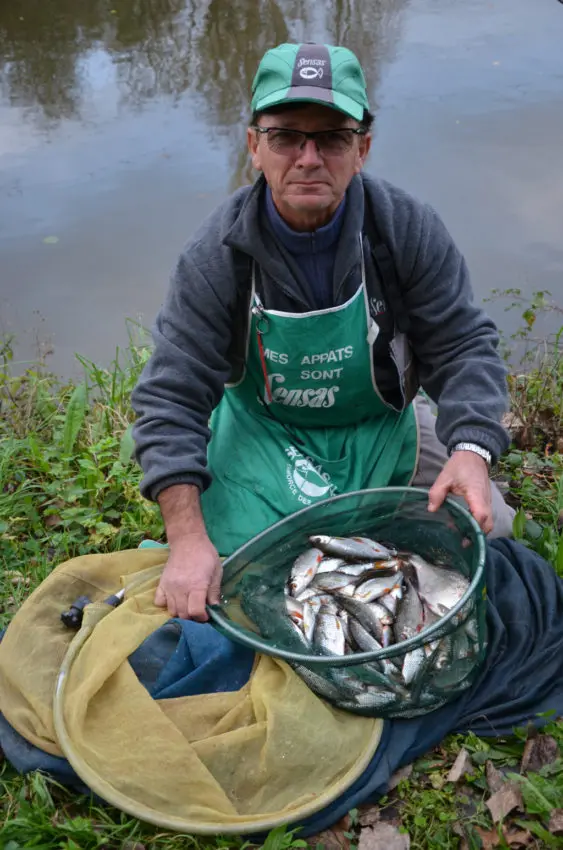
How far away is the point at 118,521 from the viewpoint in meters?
3.60

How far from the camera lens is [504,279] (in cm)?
537

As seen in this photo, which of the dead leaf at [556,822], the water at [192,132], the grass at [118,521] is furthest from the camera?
the water at [192,132]

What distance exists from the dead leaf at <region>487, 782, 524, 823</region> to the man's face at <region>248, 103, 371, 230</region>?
69.7 inches

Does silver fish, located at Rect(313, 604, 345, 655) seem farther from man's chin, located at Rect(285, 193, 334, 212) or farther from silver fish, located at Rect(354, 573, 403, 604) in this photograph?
man's chin, located at Rect(285, 193, 334, 212)

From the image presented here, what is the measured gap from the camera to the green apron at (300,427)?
2.80 metres

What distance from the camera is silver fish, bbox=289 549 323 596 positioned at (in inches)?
106

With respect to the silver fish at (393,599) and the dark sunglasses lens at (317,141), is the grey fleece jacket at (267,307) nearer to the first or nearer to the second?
the dark sunglasses lens at (317,141)

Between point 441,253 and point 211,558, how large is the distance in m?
1.25

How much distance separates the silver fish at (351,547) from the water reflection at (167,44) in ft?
15.9

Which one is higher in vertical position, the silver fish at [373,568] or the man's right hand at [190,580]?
the man's right hand at [190,580]

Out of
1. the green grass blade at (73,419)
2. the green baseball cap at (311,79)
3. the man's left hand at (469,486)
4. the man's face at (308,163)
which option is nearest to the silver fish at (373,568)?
the man's left hand at (469,486)

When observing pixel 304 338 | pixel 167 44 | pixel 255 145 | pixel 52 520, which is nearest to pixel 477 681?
pixel 304 338

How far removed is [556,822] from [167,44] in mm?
8449

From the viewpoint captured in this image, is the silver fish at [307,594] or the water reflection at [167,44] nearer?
the silver fish at [307,594]
